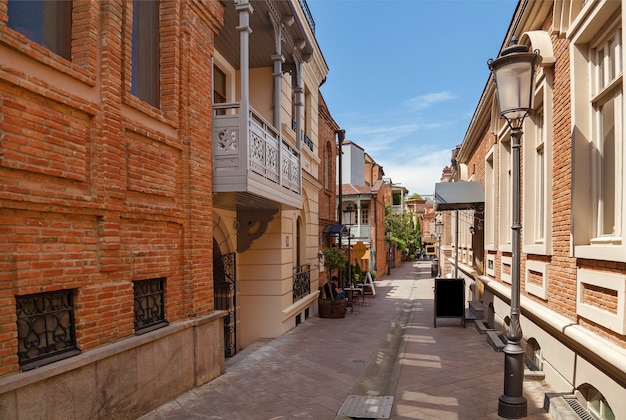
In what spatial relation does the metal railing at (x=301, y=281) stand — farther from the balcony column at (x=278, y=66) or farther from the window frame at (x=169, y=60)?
the window frame at (x=169, y=60)

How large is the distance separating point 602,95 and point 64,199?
5.62 m

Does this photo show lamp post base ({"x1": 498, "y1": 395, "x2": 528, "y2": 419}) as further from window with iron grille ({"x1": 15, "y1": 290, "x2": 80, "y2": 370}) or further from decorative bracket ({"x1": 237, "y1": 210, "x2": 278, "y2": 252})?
decorative bracket ({"x1": 237, "y1": 210, "x2": 278, "y2": 252})

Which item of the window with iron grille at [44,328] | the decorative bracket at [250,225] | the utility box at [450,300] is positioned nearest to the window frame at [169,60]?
the window with iron grille at [44,328]

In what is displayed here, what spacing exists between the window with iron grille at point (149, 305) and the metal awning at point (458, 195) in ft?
27.7

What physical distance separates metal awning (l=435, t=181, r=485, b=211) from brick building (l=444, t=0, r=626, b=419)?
14.5 ft

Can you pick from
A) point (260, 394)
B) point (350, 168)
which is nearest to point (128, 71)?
point (260, 394)

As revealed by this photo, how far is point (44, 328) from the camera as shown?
13.8 feet

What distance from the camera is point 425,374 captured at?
7461 mm

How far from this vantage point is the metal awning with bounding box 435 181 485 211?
12.3 metres

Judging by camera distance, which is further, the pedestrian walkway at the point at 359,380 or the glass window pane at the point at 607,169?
the pedestrian walkway at the point at 359,380

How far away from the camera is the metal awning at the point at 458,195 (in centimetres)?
1235

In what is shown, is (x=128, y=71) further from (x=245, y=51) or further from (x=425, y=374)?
(x=425, y=374)

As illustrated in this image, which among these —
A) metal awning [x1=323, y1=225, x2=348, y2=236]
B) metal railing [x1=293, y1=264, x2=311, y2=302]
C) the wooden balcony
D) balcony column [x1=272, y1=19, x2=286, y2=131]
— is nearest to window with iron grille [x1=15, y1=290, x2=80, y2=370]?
the wooden balcony

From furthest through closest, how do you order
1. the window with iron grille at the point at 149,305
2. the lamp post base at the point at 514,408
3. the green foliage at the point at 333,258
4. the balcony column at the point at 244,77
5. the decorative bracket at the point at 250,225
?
the green foliage at the point at 333,258 → the decorative bracket at the point at 250,225 → the balcony column at the point at 244,77 → the window with iron grille at the point at 149,305 → the lamp post base at the point at 514,408
